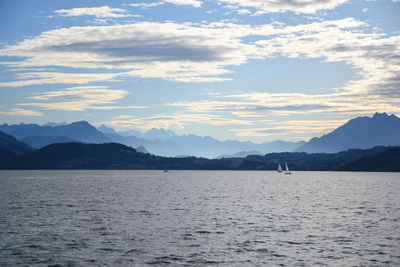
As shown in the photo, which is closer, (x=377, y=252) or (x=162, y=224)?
(x=377, y=252)

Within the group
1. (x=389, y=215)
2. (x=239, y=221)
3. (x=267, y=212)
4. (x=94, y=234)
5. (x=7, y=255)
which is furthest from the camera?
(x=267, y=212)

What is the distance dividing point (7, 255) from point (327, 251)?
43566 millimetres

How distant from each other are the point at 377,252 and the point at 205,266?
2550 cm

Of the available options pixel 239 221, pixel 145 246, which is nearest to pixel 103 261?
pixel 145 246

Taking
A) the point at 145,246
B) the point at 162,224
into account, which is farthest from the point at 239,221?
the point at 145,246

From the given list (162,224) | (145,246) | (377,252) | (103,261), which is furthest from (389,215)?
(103,261)

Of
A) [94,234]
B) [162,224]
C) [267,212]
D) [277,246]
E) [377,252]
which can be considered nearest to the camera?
[377,252]

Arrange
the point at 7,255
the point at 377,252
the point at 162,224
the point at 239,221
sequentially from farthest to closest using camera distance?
the point at 239,221 → the point at 162,224 → the point at 377,252 → the point at 7,255

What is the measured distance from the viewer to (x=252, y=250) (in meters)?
58.5

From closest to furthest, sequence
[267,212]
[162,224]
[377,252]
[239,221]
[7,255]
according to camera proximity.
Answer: [7,255] → [377,252] → [162,224] → [239,221] → [267,212]

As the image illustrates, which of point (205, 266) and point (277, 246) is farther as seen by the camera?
point (277, 246)

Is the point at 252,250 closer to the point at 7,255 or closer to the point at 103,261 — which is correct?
the point at 103,261

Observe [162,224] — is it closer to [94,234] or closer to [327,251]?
[94,234]

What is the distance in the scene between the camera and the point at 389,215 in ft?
331
